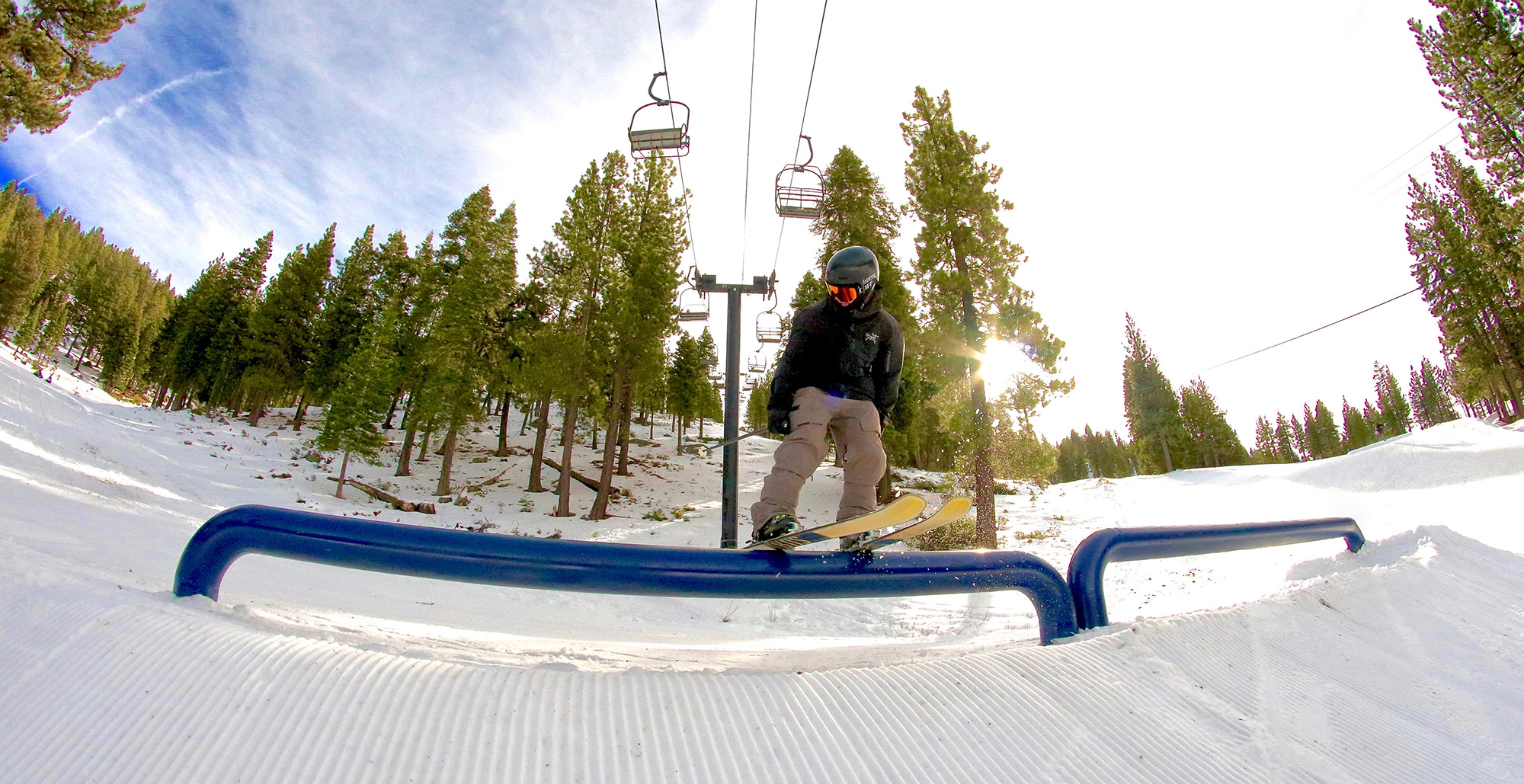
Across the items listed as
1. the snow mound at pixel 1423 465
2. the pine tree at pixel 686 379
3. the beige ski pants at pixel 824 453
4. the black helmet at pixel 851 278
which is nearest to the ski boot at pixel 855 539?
the beige ski pants at pixel 824 453

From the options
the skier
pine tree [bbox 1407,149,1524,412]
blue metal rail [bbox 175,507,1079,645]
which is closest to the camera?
blue metal rail [bbox 175,507,1079,645]

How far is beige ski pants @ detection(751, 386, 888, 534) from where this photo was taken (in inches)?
124

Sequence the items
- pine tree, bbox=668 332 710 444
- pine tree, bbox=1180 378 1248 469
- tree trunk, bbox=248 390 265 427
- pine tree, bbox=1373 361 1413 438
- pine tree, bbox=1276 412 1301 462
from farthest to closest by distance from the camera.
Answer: pine tree, bbox=1276 412 1301 462
pine tree, bbox=1373 361 1413 438
pine tree, bbox=1180 378 1248 469
pine tree, bbox=668 332 710 444
tree trunk, bbox=248 390 265 427

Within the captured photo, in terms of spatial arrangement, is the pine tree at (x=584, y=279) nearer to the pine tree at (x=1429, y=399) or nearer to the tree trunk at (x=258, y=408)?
the tree trunk at (x=258, y=408)

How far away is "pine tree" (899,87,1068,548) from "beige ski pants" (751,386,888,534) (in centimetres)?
1362

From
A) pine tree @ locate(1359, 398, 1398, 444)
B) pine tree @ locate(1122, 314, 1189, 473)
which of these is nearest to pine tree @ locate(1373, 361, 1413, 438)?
pine tree @ locate(1359, 398, 1398, 444)

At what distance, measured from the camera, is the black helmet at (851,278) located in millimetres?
3449

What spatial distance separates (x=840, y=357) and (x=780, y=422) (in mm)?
543

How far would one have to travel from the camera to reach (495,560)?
214 centimetres

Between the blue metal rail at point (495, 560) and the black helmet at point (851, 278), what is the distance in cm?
169

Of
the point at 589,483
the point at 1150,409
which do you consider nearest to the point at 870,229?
the point at 589,483

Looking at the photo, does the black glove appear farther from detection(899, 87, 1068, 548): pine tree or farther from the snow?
detection(899, 87, 1068, 548): pine tree

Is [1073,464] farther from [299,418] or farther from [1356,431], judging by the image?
[299,418]

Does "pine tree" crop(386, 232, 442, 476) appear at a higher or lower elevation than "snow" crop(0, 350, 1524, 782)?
higher
